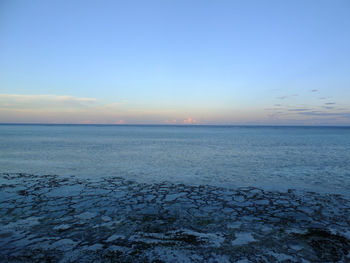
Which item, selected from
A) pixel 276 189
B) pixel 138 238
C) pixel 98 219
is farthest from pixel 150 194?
pixel 276 189

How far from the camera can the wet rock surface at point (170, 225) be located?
15.9 ft

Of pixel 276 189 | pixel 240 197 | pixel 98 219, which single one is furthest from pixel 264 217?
pixel 98 219

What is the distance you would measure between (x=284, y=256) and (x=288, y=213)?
110 inches

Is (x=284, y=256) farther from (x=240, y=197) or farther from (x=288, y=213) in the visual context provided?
(x=240, y=197)

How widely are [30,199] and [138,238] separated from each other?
5701mm

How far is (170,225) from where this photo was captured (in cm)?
628

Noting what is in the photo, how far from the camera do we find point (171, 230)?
19.6ft

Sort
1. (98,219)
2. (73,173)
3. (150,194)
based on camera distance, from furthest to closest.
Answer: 1. (73,173)
2. (150,194)
3. (98,219)

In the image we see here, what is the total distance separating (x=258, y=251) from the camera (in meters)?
5.00

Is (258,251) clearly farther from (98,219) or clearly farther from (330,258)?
(98,219)

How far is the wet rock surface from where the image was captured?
191 inches

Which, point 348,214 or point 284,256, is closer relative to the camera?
point 284,256

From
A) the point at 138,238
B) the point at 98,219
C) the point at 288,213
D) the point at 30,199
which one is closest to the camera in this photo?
the point at 138,238

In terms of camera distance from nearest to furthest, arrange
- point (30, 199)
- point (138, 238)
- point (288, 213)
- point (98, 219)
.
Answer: point (138, 238), point (98, 219), point (288, 213), point (30, 199)
